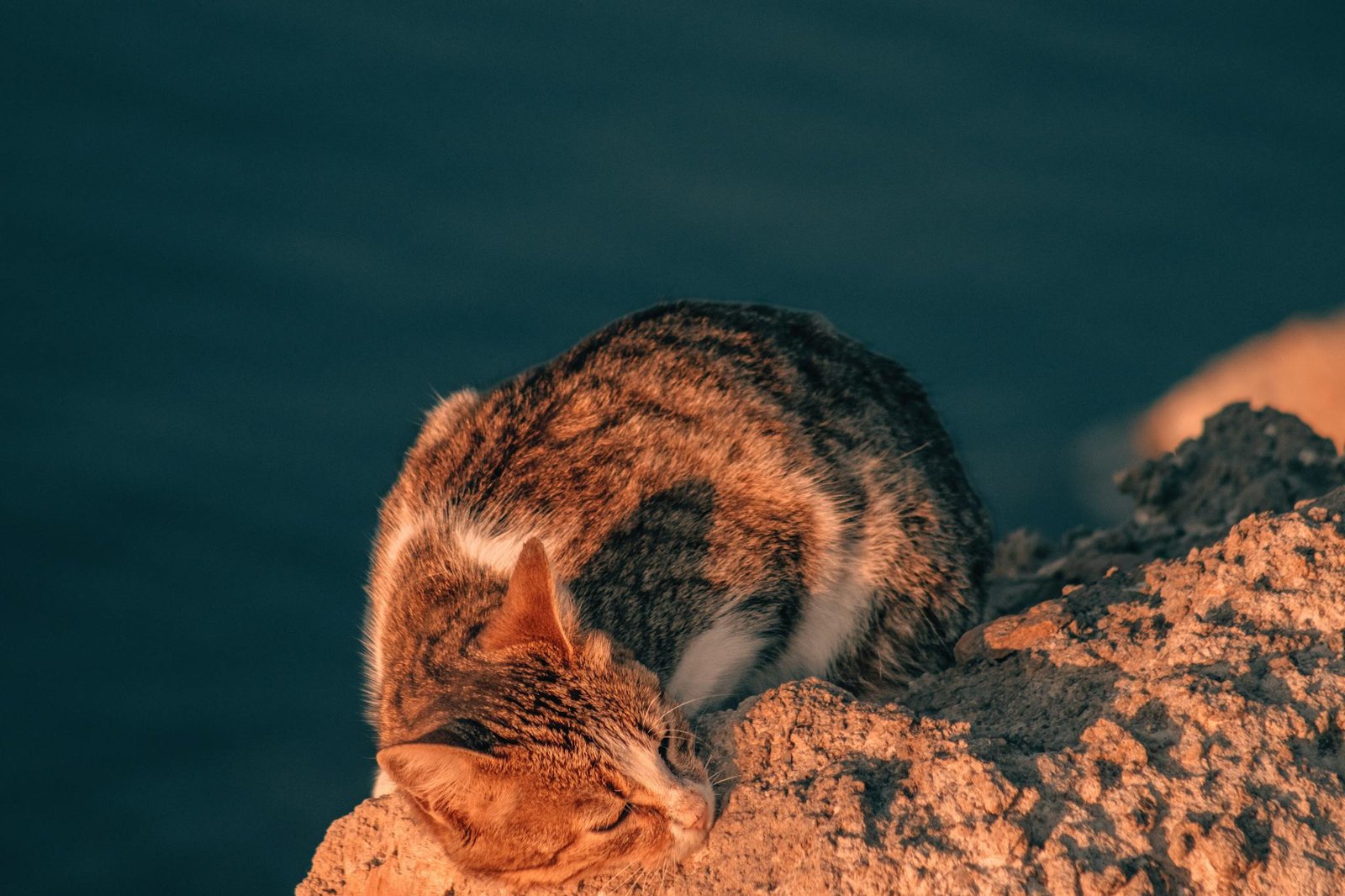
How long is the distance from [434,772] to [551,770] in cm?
33

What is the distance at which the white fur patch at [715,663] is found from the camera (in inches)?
184

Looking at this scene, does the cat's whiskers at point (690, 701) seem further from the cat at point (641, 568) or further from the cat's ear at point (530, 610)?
the cat's ear at point (530, 610)

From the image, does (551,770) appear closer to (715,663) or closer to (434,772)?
(434,772)

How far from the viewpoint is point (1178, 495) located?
6.70 metres

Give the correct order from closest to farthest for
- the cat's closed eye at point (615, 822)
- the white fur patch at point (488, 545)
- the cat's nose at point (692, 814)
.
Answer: the cat's nose at point (692, 814)
the cat's closed eye at point (615, 822)
the white fur patch at point (488, 545)

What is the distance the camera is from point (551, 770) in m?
3.77

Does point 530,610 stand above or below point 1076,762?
above

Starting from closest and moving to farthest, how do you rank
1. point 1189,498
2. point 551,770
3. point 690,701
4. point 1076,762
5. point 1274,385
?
1. point 1076,762
2. point 551,770
3. point 690,701
4. point 1189,498
5. point 1274,385

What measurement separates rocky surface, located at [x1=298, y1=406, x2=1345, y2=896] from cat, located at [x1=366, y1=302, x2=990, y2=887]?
11.6 inches

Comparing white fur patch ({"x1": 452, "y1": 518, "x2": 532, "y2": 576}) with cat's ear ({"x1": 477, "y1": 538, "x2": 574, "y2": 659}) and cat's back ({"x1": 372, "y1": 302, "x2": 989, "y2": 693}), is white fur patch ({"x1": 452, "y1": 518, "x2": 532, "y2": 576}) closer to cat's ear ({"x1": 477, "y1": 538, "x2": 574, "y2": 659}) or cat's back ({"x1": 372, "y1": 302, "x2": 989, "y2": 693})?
cat's back ({"x1": 372, "y1": 302, "x2": 989, "y2": 693})

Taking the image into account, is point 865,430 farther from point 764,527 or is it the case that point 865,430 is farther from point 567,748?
point 567,748

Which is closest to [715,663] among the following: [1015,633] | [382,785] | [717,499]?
[717,499]

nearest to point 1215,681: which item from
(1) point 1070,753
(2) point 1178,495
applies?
(1) point 1070,753

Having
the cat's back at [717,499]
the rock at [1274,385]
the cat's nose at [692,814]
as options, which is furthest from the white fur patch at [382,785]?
the rock at [1274,385]
